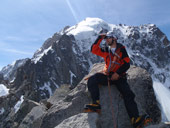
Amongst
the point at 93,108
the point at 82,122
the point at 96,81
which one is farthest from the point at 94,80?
the point at 82,122

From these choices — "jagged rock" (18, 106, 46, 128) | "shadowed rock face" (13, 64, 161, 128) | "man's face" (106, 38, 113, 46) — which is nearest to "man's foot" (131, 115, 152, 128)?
"shadowed rock face" (13, 64, 161, 128)

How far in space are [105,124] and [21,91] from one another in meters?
59.0

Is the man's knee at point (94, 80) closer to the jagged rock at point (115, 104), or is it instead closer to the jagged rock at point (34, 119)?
the jagged rock at point (115, 104)

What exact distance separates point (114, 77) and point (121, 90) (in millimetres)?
514

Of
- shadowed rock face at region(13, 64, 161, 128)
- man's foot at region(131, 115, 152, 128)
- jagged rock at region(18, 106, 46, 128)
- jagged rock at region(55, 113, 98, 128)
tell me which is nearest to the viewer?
man's foot at region(131, 115, 152, 128)

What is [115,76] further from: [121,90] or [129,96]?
[129,96]

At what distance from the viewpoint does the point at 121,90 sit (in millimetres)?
5859

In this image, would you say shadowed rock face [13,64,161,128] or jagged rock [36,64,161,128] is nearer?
shadowed rock face [13,64,161,128]

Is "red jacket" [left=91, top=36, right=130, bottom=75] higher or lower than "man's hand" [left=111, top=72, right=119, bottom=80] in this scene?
higher

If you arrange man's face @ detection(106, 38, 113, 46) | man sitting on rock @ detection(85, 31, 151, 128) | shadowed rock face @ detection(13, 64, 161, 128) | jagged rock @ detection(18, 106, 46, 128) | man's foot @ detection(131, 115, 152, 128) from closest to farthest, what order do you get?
man's foot @ detection(131, 115, 152, 128), shadowed rock face @ detection(13, 64, 161, 128), man sitting on rock @ detection(85, 31, 151, 128), man's face @ detection(106, 38, 113, 46), jagged rock @ detection(18, 106, 46, 128)

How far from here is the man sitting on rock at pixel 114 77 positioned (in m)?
5.56

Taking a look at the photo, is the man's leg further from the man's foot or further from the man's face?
the man's foot

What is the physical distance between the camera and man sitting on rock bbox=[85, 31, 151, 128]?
5559 millimetres

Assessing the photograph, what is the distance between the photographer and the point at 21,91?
5919 centimetres
